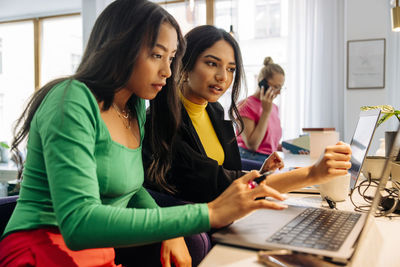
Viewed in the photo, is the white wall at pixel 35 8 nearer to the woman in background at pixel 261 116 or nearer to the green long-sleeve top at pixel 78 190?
the woman in background at pixel 261 116

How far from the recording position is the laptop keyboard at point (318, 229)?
2.11 feet

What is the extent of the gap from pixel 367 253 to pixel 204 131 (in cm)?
94

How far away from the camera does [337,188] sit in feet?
3.67

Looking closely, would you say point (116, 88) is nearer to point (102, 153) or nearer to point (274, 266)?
point (102, 153)

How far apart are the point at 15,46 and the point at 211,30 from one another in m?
5.28

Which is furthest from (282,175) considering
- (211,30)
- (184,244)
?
(211,30)

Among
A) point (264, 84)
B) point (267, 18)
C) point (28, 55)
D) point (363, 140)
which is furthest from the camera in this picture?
point (28, 55)

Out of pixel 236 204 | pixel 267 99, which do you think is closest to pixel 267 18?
pixel 267 99

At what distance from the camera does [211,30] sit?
1477 mm

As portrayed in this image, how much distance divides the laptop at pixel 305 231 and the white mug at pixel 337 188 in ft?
0.80

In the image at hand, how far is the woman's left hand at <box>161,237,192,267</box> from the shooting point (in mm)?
946

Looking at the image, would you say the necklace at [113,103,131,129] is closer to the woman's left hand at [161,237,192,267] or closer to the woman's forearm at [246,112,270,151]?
the woman's left hand at [161,237,192,267]

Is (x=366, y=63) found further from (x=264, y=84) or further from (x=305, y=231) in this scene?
(x=305, y=231)

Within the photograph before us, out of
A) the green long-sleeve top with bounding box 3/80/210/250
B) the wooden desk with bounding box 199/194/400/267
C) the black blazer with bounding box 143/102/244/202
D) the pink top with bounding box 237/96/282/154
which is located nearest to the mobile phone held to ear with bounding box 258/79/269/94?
the pink top with bounding box 237/96/282/154
